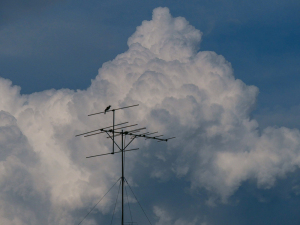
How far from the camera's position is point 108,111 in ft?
203

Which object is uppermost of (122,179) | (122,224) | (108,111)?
(108,111)

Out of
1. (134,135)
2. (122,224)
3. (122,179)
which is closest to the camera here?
(122,224)

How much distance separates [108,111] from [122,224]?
15.8m

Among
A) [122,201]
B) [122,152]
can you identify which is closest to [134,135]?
[122,152]

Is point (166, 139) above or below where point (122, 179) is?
above

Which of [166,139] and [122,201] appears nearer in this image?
A: [122,201]

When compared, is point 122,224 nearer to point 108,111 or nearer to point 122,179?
point 122,179

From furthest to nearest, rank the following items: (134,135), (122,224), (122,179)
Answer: (134,135) < (122,179) < (122,224)

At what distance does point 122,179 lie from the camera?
59562mm

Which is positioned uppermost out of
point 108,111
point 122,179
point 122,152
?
point 108,111

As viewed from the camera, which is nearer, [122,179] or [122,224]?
[122,224]

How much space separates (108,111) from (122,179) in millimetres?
9768

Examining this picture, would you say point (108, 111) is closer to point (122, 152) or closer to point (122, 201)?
point (122, 152)

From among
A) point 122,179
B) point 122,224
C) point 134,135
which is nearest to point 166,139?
point 134,135
